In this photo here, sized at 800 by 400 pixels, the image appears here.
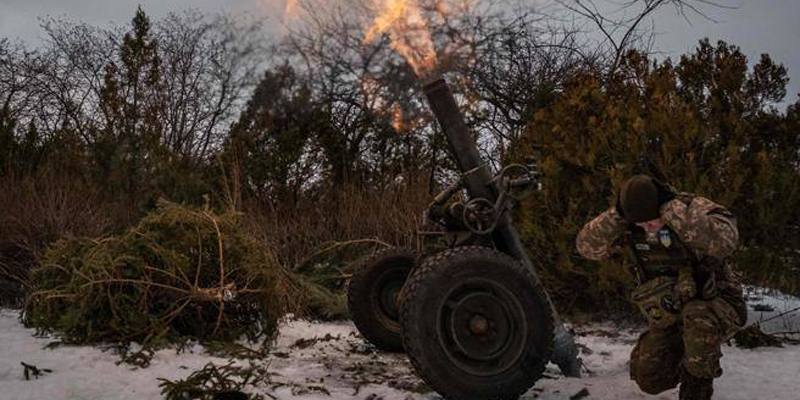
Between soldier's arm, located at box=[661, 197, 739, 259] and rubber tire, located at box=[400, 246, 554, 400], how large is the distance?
80 centimetres

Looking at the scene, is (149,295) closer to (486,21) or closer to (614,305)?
(614,305)

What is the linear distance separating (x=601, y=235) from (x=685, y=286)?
0.51 m

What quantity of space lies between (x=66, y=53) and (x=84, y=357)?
1842cm

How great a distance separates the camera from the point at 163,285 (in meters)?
4.81

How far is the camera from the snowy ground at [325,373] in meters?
3.63

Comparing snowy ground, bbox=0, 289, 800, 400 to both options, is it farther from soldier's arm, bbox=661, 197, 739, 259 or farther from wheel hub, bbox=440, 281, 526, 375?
soldier's arm, bbox=661, 197, 739, 259

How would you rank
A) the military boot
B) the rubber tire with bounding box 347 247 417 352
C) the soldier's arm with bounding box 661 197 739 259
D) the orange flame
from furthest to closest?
the orange flame, the rubber tire with bounding box 347 247 417 352, the military boot, the soldier's arm with bounding box 661 197 739 259

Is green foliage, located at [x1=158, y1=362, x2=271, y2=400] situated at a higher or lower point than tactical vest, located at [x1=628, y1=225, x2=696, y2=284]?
lower

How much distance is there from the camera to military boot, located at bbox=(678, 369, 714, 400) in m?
3.35

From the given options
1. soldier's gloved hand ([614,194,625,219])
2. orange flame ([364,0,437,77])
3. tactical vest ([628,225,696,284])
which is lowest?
tactical vest ([628,225,696,284])

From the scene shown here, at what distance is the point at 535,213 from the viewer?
21.5ft

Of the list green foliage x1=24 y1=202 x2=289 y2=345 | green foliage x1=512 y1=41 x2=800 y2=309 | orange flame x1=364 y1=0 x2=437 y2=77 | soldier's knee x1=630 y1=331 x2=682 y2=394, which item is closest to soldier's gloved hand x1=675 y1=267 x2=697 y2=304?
soldier's knee x1=630 y1=331 x2=682 y2=394

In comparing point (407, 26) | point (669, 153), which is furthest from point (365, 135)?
point (669, 153)

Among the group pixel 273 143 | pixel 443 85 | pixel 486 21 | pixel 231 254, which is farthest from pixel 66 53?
pixel 443 85
